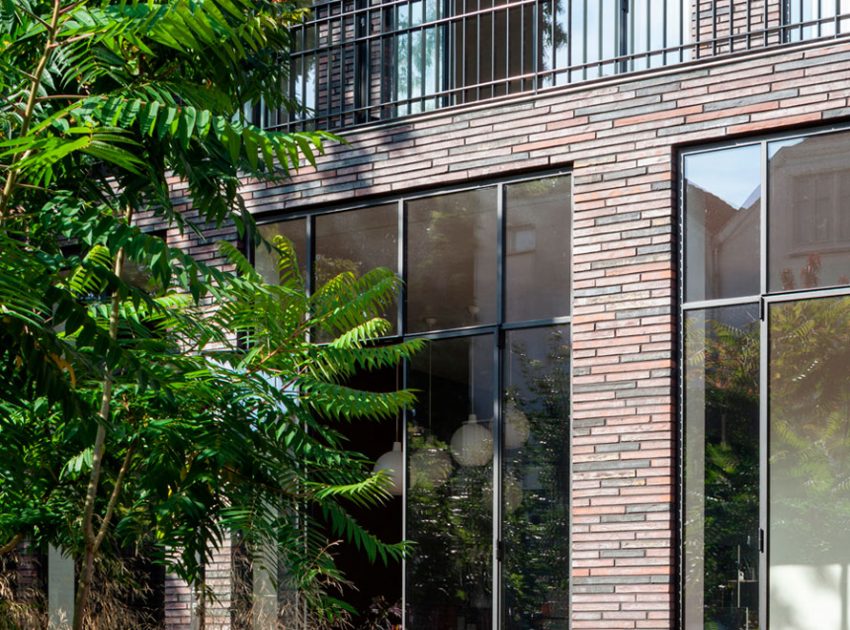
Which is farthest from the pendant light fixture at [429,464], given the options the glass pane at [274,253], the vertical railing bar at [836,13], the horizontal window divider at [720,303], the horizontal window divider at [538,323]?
the vertical railing bar at [836,13]

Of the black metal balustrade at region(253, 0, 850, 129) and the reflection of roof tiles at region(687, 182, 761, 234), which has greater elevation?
the black metal balustrade at region(253, 0, 850, 129)

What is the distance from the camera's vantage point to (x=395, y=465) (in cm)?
1379

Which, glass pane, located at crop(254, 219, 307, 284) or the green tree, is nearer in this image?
the green tree

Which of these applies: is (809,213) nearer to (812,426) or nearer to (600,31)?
(812,426)

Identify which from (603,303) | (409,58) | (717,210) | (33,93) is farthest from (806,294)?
(33,93)

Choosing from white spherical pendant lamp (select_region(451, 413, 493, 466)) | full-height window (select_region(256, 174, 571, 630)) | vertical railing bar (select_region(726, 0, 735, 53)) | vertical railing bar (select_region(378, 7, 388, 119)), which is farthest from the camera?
vertical railing bar (select_region(378, 7, 388, 119))

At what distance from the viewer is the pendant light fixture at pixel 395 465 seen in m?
13.7

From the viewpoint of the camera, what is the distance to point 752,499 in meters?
11.7

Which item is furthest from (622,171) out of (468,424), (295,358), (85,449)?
(85,449)

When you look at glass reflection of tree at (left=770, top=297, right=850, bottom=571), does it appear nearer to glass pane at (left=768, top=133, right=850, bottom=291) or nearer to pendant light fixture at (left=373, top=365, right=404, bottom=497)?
glass pane at (left=768, top=133, right=850, bottom=291)

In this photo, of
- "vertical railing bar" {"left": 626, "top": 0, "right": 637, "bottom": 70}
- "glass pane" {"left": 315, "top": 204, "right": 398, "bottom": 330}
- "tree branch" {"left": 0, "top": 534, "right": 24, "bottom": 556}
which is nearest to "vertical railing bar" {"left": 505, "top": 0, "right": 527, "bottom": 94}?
"vertical railing bar" {"left": 626, "top": 0, "right": 637, "bottom": 70}

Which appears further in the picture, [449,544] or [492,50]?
[492,50]

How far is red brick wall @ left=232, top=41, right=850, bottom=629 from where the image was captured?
1195 cm

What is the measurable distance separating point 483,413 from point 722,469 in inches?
93.0
